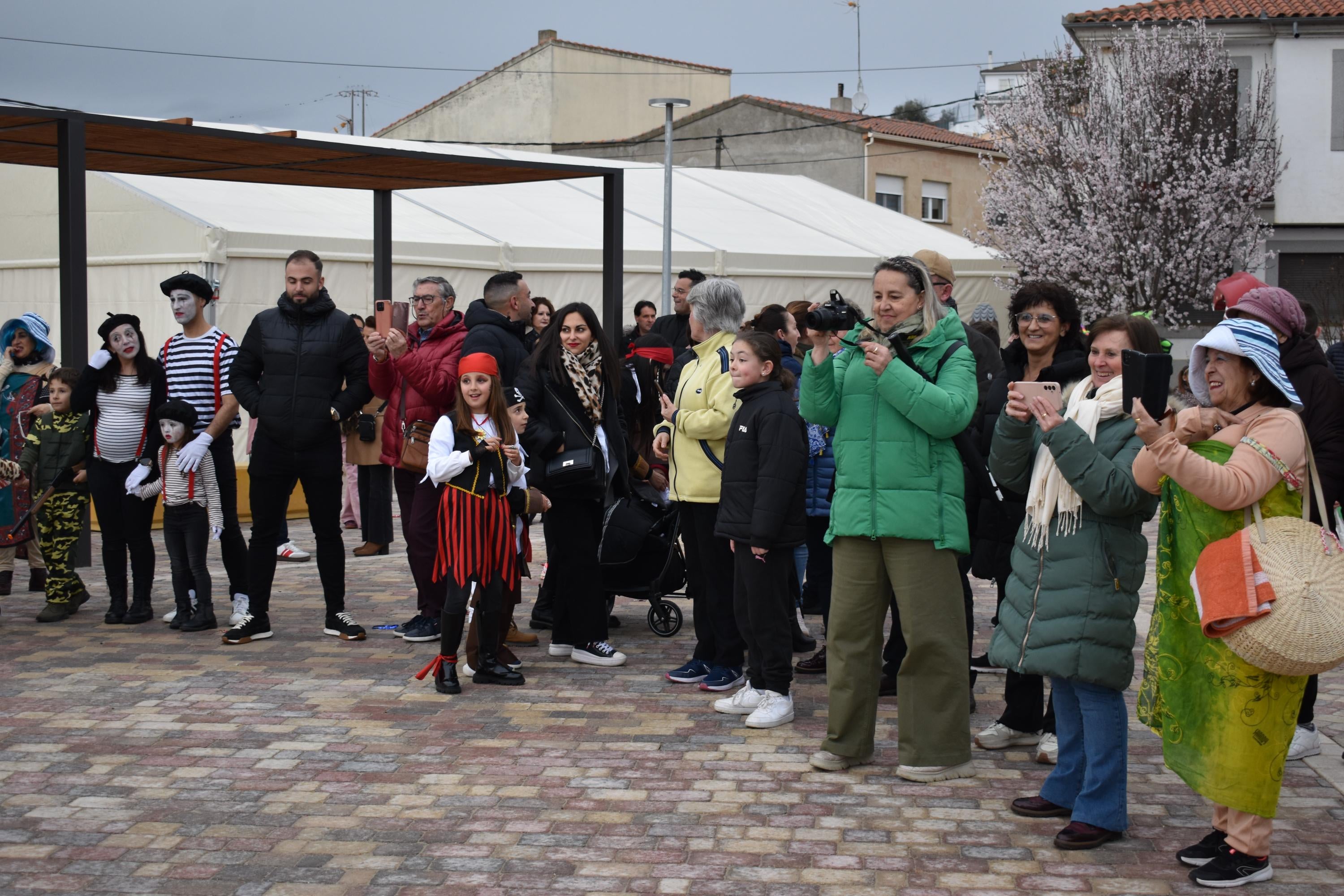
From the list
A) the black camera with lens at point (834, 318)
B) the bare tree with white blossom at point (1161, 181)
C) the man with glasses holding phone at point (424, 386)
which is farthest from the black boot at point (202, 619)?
the bare tree with white blossom at point (1161, 181)

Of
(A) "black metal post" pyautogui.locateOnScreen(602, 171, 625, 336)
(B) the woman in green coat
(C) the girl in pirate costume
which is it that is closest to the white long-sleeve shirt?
(C) the girl in pirate costume

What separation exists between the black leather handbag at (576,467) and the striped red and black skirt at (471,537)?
34 cm

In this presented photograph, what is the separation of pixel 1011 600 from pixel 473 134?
125 ft

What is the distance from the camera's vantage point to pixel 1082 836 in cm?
445

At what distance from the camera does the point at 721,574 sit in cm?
648

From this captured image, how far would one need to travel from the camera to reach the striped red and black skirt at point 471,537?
645 centimetres

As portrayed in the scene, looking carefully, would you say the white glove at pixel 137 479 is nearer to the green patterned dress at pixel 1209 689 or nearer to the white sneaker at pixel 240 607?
the white sneaker at pixel 240 607

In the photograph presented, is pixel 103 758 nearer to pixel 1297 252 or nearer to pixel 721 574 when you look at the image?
pixel 721 574

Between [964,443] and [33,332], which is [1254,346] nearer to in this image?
[964,443]

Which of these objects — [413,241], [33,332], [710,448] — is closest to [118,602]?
[33,332]

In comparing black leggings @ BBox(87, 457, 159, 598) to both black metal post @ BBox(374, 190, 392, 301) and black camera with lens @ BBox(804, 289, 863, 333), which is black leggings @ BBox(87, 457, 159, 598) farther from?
black metal post @ BBox(374, 190, 392, 301)

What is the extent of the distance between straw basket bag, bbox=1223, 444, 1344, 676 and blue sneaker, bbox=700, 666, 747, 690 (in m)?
2.99

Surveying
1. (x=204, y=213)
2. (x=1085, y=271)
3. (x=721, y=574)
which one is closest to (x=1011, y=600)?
(x=721, y=574)

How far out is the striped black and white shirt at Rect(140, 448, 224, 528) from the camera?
7770mm
